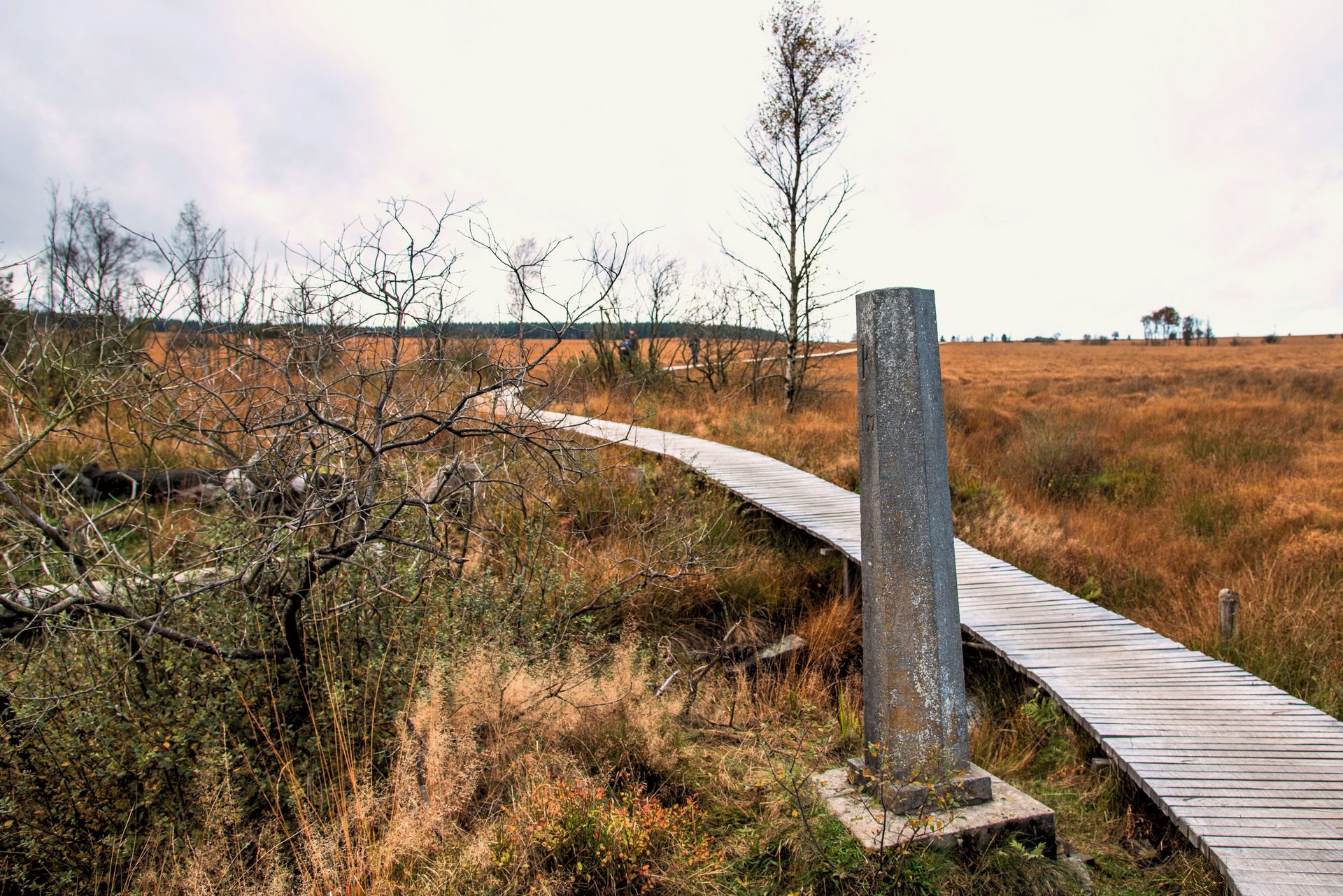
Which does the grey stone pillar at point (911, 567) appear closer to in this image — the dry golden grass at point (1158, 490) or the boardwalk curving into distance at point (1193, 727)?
the boardwalk curving into distance at point (1193, 727)

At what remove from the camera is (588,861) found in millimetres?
2803

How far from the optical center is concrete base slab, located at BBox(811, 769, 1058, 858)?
274cm

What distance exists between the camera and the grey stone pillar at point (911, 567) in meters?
2.94

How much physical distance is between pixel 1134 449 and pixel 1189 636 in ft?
26.6

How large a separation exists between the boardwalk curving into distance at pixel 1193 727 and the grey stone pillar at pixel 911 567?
102cm

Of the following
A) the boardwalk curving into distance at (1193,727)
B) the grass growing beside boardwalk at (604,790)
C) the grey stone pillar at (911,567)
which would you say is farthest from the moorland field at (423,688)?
the grey stone pillar at (911,567)

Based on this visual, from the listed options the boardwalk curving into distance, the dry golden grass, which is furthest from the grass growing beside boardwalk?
the dry golden grass

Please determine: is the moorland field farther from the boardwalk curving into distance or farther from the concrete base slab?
the boardwalk curving into distance

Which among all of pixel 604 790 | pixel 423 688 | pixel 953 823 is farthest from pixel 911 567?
pixel 423 688

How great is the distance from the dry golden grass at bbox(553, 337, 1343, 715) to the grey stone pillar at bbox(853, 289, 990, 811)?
268 cm

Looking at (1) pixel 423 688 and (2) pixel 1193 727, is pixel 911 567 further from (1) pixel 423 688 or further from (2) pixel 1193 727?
(1) pixel 423 688

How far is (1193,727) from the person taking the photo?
12.6 ft

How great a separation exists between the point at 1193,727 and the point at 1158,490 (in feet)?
24.9

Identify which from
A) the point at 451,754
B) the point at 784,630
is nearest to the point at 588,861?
the point at 451,754
